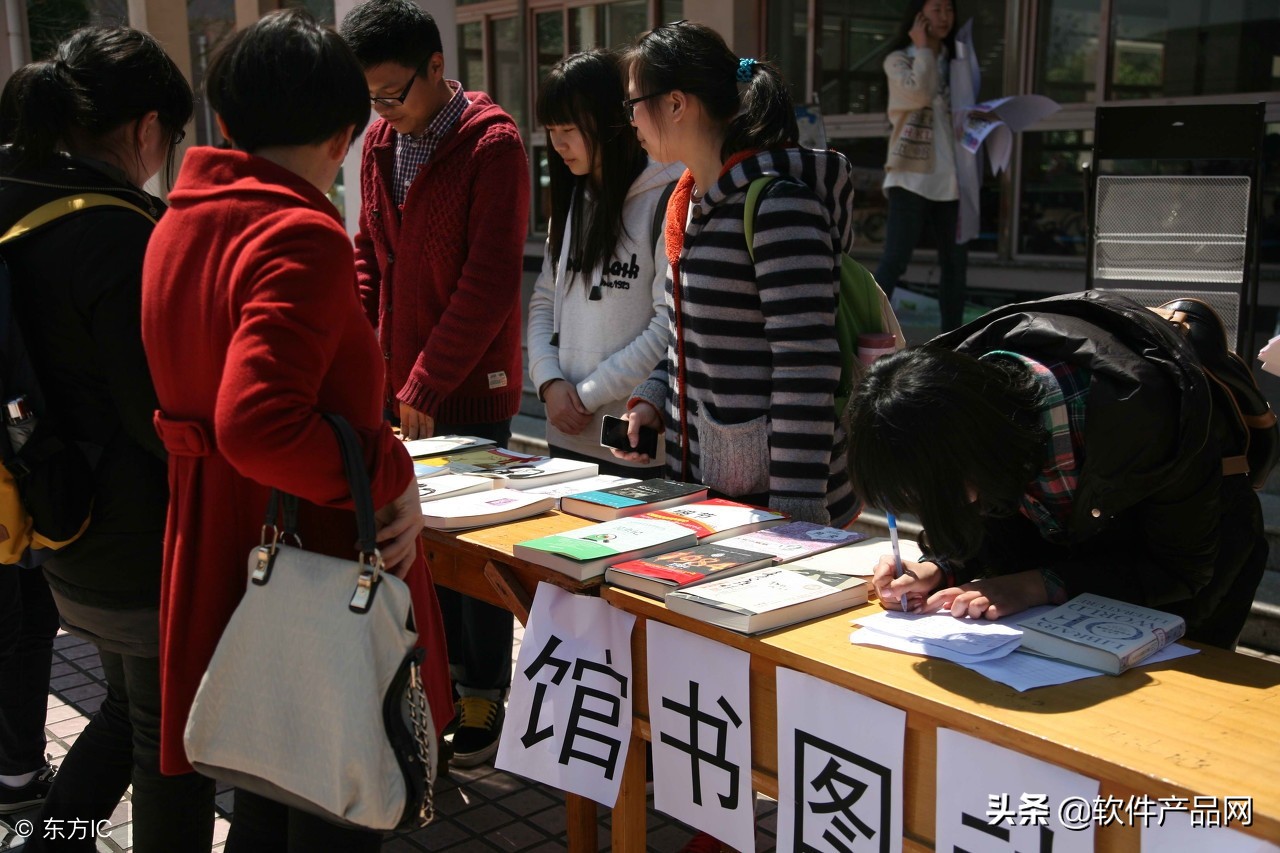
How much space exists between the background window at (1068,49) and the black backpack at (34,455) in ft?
20.7

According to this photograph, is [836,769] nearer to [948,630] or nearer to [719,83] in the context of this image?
[948,630]

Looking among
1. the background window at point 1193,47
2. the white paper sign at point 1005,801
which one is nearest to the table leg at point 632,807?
the white paper sign at point 1005,801

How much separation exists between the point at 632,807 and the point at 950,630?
767 mm

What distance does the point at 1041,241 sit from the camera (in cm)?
731

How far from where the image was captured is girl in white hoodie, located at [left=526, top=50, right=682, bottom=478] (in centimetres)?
286

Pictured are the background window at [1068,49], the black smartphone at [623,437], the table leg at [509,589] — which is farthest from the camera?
the background window at [1068,49]

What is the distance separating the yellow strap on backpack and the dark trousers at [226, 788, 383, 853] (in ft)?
3.28

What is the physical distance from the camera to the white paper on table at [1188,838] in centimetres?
127

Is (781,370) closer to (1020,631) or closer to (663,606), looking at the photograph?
(663,606)

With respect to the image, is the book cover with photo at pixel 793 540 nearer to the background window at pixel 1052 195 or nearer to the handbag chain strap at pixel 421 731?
the handbag chain strap at pixel 421 731

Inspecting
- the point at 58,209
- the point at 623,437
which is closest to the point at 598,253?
the point at 623,437

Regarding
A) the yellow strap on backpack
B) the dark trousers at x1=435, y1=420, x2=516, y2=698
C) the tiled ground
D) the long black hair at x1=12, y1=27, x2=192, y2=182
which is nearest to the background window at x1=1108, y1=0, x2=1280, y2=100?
the dark trousers at x1=435, y1=420, x2=516, y2=698

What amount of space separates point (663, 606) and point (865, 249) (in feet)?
21.4

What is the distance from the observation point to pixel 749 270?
237cm
